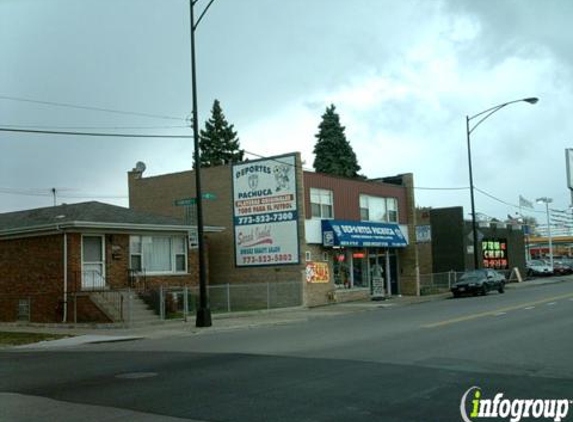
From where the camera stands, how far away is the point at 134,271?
2716 cm

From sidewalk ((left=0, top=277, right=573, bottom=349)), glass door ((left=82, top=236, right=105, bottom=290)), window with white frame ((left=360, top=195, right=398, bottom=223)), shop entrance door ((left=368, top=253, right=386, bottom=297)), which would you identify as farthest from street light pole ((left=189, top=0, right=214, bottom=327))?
window with white frame ((left=360, top=195, right=398, bottom=223))

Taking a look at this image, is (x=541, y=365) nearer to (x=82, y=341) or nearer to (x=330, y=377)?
(x=330, y=377)

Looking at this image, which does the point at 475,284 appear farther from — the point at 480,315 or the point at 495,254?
the point at 495,254

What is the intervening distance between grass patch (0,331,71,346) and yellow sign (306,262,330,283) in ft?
43.1

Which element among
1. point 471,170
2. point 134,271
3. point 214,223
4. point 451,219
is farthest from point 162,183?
point 451,219

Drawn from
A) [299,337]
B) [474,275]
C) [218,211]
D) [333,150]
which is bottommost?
[299,337]

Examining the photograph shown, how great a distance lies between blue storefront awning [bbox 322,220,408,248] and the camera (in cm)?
3234

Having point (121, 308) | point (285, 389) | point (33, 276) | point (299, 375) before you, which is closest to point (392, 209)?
point (121, 308)

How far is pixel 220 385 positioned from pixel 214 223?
23.9 metres

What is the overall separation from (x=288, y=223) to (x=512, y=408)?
23.4m

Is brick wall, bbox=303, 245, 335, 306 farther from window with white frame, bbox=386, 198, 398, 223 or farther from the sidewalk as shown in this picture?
window with white frame, bbox=386, 198, 398, 223

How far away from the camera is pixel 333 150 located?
6197 centimetres

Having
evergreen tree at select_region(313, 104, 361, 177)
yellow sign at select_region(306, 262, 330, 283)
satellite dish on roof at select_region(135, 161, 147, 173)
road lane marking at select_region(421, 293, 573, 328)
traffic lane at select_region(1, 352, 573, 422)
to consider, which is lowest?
road lane marking at select_region(421, 293, 573, 328)

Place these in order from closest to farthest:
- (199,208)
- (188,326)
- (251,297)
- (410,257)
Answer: (199,208), (188,326), (251,297), (410,257)
